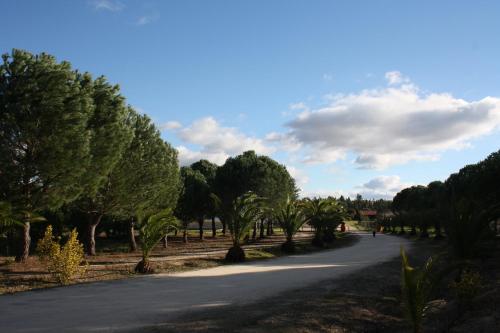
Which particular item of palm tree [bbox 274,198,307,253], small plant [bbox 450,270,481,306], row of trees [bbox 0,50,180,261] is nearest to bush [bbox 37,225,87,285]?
row of trees [bbox 0,50,180,261]

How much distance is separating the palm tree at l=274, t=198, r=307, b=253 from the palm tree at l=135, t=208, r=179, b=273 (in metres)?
11.3

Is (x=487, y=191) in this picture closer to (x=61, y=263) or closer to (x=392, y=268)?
(x=392, y=268)

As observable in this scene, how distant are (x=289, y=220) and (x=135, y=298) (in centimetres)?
1798

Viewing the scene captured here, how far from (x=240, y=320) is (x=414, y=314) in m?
3.13

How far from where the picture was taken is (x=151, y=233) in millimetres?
16781

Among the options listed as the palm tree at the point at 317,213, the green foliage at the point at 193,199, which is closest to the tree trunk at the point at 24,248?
the palm tree at the point at 317,213

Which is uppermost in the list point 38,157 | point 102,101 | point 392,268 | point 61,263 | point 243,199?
point 102,101

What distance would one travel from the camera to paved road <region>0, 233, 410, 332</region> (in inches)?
317

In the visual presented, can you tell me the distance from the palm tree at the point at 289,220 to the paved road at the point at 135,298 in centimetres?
1125

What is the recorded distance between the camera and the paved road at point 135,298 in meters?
8.05

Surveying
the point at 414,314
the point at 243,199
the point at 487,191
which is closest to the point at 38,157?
the point at 243,199

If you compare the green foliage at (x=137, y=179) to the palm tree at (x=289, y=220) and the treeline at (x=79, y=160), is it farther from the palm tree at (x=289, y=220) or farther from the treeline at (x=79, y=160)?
the palm tree at (x=289, y=220)

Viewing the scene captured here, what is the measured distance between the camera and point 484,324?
7758 millimetres

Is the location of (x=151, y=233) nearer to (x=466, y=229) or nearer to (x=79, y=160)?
(x=79, y=160)
